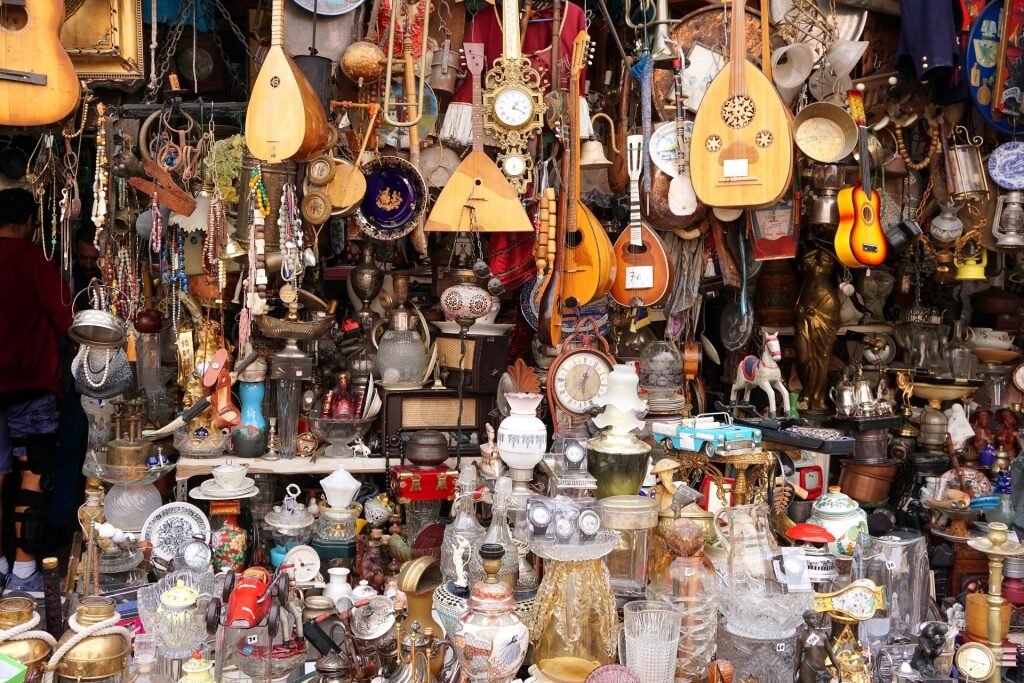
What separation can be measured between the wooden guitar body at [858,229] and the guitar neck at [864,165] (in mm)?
27

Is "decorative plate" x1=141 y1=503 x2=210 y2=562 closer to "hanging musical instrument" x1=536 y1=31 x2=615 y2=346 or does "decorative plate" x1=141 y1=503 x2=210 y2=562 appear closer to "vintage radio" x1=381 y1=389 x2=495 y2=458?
"vintage radio" x1=381 y1=389 x2=495 y2=458

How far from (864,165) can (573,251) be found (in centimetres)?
156

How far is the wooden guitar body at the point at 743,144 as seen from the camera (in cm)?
462

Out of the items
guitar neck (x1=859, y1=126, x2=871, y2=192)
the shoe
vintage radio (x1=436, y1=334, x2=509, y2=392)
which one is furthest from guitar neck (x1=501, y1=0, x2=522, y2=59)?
the shoe

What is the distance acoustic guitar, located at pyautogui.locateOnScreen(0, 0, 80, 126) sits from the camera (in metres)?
3.72

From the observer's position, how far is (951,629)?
3.74 metres

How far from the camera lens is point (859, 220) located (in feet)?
16.2

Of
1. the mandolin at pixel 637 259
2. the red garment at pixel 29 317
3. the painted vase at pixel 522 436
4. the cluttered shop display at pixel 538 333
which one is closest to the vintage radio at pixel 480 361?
the cluttered shop display at pixel 538 333

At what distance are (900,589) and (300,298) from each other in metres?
3.01

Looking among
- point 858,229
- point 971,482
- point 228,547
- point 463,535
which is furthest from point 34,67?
point 971,482

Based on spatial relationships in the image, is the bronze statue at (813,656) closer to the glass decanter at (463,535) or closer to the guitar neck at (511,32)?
the glass decanter at (463,535)

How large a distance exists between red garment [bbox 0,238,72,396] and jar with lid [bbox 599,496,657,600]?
3322 mm

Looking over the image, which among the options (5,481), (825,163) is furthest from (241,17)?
(825,163)

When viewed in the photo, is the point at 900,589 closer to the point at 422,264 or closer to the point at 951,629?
the point at 951,629
